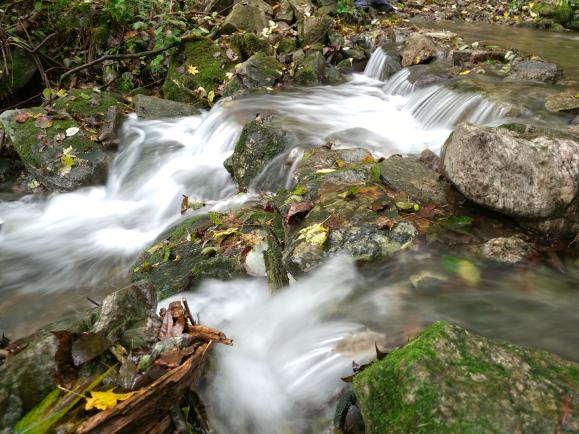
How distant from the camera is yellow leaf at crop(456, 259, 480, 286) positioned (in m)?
3.63

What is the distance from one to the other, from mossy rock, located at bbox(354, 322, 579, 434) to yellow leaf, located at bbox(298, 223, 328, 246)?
161 centimetres

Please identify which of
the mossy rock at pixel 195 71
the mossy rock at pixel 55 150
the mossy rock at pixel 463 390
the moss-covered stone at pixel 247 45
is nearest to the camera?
the mossy rock at pixel 463 390

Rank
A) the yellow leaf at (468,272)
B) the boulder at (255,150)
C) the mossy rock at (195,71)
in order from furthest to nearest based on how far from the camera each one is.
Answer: the mossy rock at (195,71) < the boulder at (255,150) < the yellow leaf at (468,272)

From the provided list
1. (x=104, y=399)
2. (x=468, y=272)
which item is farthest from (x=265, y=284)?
(x=104, y=399)

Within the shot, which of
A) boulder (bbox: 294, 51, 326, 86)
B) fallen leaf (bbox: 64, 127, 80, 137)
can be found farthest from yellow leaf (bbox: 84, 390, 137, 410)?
boulder (bbox: 294, 51, 326, 86)

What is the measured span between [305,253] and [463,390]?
76.1 inches

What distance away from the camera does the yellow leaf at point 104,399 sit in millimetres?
2197

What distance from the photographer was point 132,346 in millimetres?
2590

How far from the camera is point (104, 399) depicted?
7.34 feet

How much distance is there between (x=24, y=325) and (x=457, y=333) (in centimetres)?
421

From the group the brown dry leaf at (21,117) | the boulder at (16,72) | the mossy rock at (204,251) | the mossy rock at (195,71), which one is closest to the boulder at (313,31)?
the mossy rock at (195,71)

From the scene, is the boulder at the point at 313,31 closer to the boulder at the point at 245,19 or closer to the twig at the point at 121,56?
the boulder at the point at 245,19

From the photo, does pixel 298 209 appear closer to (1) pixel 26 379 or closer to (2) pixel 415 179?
(2) pixel 415 179

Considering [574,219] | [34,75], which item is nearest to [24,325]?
[574,219]
